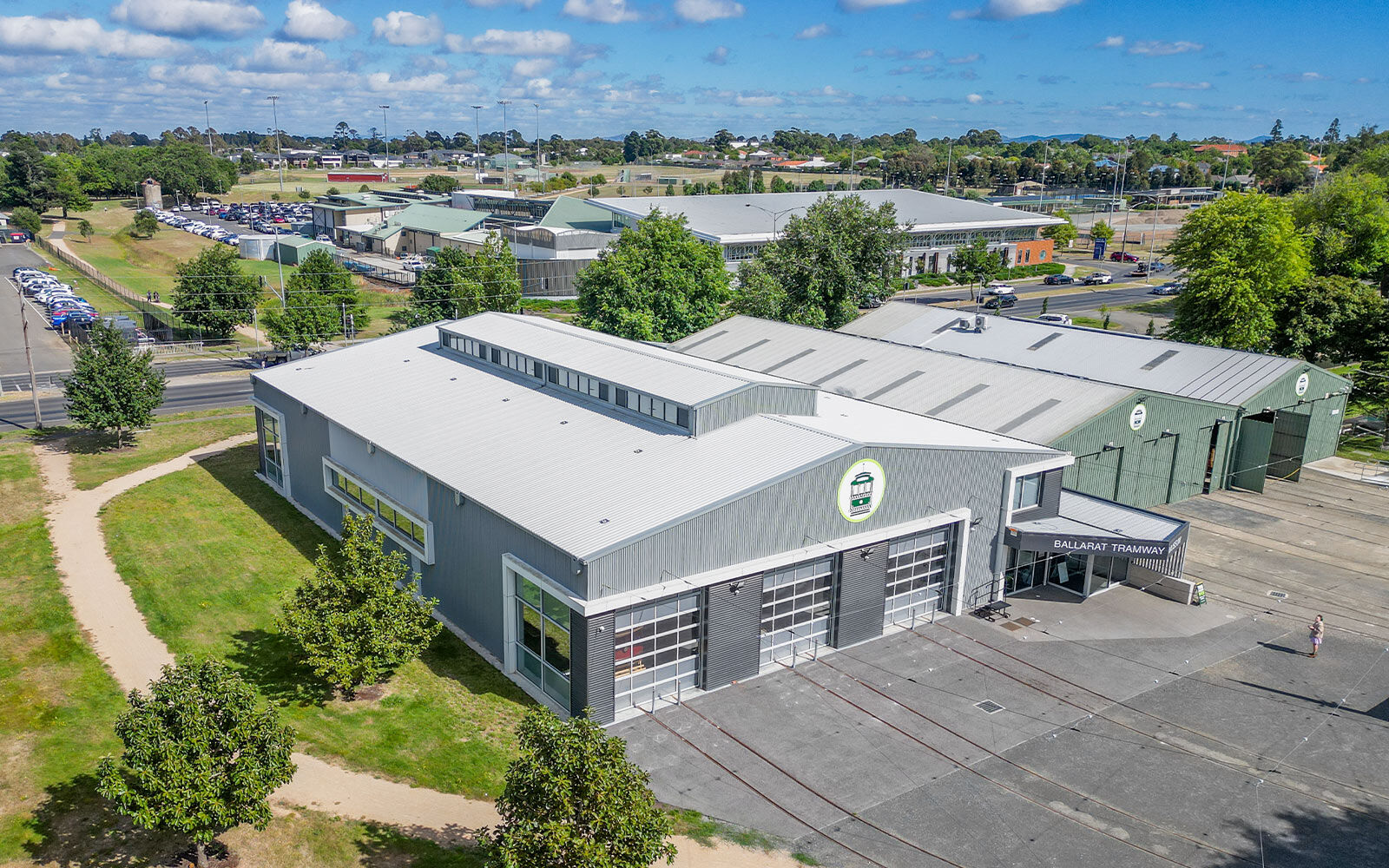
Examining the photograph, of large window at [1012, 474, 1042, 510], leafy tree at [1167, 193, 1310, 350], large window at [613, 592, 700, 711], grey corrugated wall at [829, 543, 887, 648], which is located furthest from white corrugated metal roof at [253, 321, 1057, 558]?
leafy tree at [1167, 193, 1310, 350]

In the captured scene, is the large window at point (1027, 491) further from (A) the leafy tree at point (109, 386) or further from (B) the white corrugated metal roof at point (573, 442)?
(A) the leafy tree at point (109, 386)

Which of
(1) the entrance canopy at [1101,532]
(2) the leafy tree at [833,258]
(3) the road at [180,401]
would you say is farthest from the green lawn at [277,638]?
(2) the leafy tree at [833,258]

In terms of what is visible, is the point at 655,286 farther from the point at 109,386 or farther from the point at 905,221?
the point at 905,221

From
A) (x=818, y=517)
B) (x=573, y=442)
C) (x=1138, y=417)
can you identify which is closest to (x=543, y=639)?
(x=573, y=442)

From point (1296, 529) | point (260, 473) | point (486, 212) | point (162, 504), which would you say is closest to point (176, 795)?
point (162, 504)

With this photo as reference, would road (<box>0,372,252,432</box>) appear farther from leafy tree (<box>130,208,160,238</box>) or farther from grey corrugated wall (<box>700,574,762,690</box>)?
leafy tree (<box>130,208,160,238</box>)

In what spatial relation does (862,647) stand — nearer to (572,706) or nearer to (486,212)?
(572,706)
